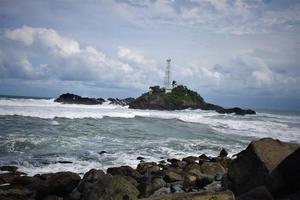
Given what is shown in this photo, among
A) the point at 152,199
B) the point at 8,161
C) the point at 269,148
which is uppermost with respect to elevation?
the point at 269,148

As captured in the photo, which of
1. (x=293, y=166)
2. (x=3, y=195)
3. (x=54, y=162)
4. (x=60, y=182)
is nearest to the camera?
(x=293, y=166)

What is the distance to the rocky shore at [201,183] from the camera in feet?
18.6

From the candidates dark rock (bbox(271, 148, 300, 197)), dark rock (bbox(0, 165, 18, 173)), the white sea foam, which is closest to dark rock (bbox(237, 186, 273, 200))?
dark rock (bbox(271, 148, 300, 197))

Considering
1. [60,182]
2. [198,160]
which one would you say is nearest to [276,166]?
[60,182]

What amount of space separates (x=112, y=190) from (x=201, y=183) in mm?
3642

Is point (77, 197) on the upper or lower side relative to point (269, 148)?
lower

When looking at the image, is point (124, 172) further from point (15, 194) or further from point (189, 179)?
point (15, 194)

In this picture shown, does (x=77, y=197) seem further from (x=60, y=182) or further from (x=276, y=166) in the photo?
(x=276, y=166)

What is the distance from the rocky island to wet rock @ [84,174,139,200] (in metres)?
67.5

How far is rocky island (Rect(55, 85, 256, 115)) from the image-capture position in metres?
75.6

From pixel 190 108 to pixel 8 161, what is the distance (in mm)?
69809

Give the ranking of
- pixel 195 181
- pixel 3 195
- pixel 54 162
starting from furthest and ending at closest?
1. pixel 54 162
2. pixel 195 181
3. pixel 3 195

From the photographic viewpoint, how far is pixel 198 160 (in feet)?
49.7

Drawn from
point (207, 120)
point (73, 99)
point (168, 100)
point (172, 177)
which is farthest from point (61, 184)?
point (168, 100)
